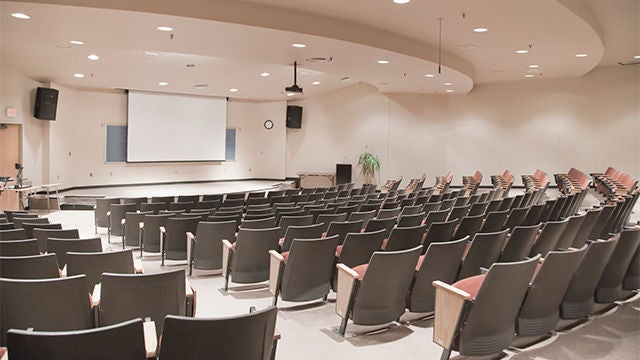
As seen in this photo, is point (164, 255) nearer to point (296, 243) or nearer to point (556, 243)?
point (296, 243)

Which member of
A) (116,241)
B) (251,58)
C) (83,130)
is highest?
(251,58)

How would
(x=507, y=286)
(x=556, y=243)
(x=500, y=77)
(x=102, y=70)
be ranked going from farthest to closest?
1. (x=500, y=77)
2. (x=102, y=70)
3. (x=556, y=243)
4. (x=507, y=286)

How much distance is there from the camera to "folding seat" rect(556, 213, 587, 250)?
16.5 ft

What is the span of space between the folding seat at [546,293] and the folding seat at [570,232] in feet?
4.95

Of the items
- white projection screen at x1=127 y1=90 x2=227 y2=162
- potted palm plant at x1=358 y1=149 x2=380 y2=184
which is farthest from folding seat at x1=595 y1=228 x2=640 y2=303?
white projection screen at x1=127 y1=90 x2=227 y2=162

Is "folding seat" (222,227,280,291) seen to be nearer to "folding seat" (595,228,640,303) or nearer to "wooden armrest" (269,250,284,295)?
"wooden armrest" (269,250,284,295)

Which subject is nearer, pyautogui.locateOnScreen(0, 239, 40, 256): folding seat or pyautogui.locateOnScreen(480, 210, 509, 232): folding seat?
pyautogui.locateOnScreen(0, 239, 40, 256): folding seat

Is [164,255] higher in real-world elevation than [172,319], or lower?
lower

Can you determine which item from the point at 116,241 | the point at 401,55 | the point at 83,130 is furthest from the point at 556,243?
the point at 83,130

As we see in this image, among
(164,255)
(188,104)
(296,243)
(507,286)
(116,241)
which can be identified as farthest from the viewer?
(188,104)

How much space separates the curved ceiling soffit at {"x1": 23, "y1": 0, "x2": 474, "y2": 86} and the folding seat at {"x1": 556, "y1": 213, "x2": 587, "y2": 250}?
4.82 meters

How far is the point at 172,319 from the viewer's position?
2.12m

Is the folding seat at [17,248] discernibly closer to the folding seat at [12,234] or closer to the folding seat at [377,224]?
the folding seat at [12,234]

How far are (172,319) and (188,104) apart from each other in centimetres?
1763
